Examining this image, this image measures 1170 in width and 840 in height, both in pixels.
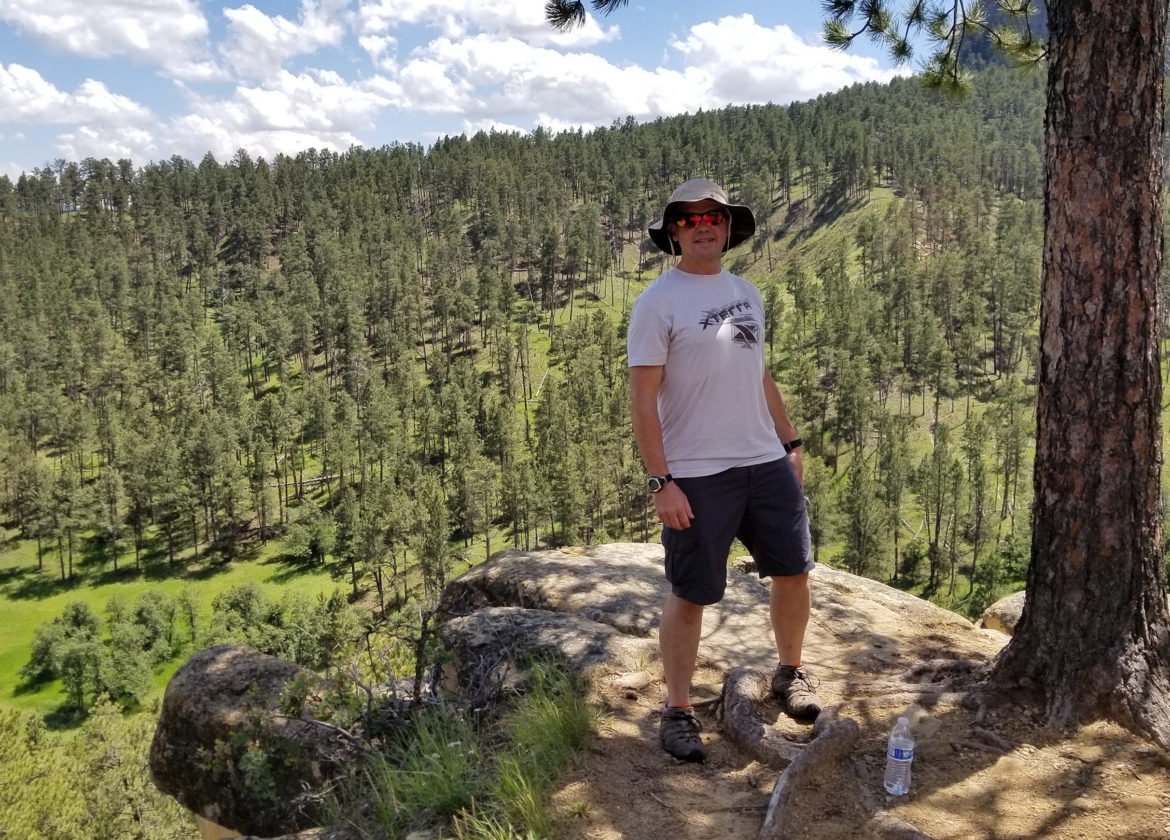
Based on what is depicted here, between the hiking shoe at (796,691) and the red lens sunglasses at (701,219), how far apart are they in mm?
2336

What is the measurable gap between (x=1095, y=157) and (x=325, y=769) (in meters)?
5.39

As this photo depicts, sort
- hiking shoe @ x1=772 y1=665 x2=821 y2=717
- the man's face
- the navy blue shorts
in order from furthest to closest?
hiking shoe @ x1=772 y1=665 x2=821 y2=717 → the man's face → the navy blue shorts

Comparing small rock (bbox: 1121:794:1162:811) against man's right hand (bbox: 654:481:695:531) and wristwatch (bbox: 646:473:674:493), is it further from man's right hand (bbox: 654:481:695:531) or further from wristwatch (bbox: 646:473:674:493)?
wristwatch (bbox: 646:473:674:493)

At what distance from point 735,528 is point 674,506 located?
0.44 m

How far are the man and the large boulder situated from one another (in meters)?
Answer: 2.42

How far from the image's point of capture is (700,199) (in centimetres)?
376

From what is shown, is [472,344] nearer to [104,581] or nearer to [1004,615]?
[104,581]

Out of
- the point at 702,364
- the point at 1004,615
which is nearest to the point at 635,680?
the point at 702,364

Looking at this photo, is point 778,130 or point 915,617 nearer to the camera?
point 915,617

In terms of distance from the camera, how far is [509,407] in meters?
75.0

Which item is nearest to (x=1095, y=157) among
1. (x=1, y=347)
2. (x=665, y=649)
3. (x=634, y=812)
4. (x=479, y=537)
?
(x=665, y=649)

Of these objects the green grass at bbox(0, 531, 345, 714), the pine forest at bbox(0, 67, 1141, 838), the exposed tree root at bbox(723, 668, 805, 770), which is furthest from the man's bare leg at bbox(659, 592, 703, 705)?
the green grass at bbox(0, 531, 345, 714)

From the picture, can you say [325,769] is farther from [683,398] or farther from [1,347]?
[1,347]

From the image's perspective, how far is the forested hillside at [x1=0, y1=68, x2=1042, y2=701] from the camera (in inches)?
2448
